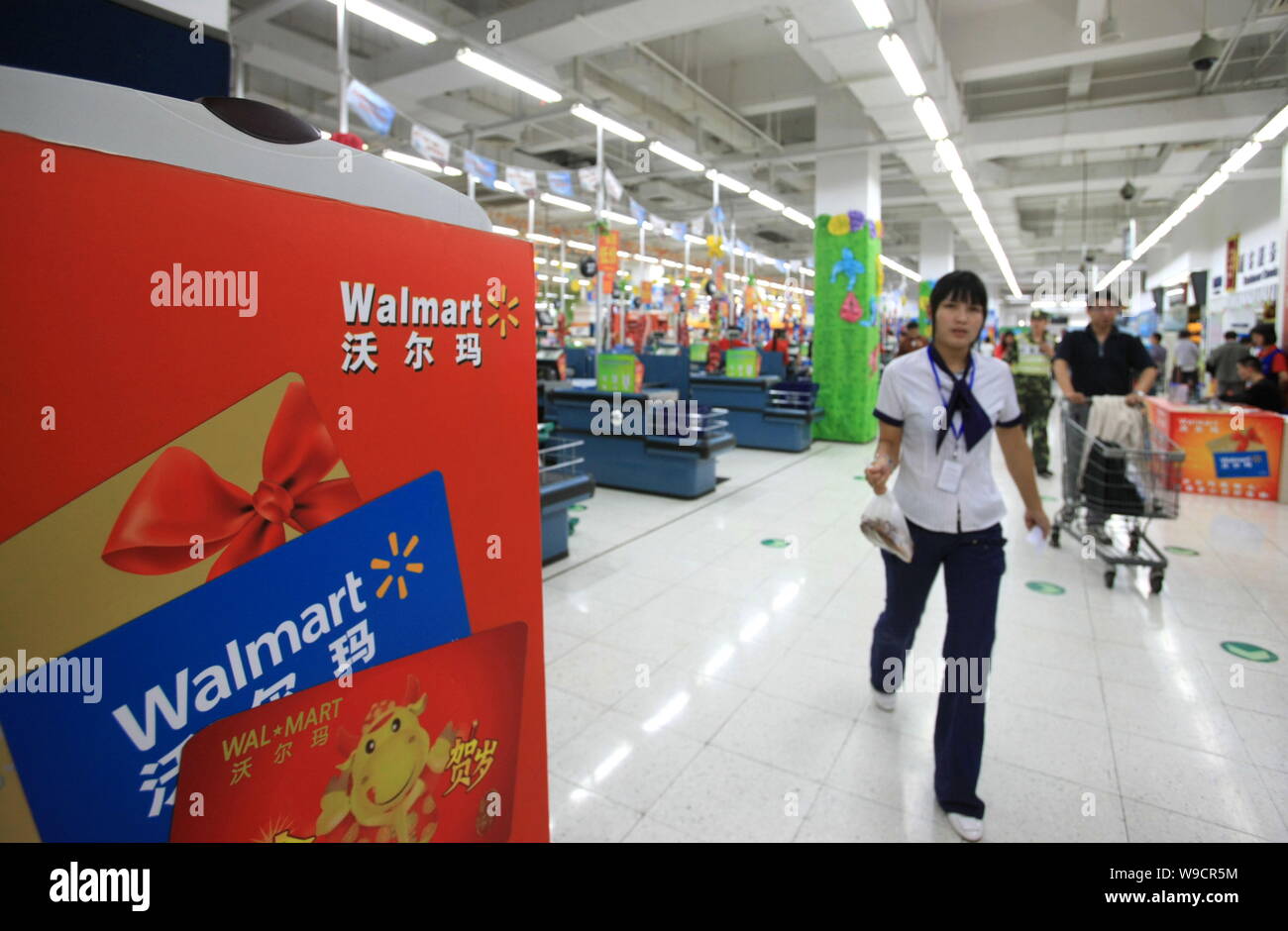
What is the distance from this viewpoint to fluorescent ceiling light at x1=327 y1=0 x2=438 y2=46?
5195mm

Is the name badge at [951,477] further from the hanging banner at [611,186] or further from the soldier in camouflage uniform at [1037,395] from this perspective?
the hanging banner at [611,186]

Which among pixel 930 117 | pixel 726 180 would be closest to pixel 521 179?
pixel 726 180

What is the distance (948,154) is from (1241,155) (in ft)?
11.5

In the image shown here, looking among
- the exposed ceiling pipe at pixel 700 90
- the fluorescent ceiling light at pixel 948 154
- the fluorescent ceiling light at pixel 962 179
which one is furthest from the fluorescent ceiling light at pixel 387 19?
the fluorescent ceiling light at pixel 962 179

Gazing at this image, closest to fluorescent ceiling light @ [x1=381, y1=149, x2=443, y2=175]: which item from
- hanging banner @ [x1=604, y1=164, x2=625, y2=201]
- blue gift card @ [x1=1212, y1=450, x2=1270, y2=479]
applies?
hanging banner @ [x1=604, y1=164, x2=625, y2=201]

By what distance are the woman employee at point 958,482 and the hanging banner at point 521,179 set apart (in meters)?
6.85

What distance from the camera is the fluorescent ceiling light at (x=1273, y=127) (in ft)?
23.7

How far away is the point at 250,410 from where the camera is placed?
0.95 meters

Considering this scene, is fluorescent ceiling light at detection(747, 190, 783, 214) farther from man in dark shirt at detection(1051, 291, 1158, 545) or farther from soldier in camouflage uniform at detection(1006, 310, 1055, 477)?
man in dark shirt at detection(1051, 291, 1158, 545)

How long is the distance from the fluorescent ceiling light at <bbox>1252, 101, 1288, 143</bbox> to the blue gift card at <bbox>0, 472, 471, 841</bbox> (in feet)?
32.1

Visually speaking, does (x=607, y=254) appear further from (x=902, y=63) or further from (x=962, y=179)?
(x=962, y=179)

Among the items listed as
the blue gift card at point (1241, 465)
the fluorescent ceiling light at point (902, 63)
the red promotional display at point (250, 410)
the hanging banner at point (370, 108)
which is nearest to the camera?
the red promotional display at point (250, 410)
